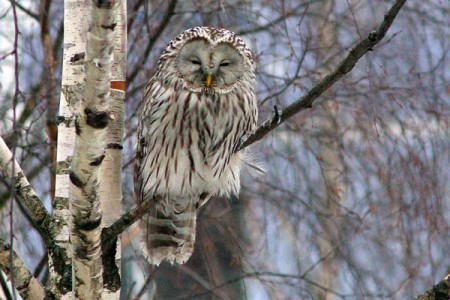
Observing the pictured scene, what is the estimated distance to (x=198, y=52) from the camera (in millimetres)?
3402

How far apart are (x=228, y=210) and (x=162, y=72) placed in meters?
1.27

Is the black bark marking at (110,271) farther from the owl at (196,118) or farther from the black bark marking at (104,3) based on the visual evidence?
the black bark marking at (104,3)

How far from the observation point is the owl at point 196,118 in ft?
10.8

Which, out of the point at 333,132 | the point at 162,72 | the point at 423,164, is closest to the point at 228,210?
the point at 333,132

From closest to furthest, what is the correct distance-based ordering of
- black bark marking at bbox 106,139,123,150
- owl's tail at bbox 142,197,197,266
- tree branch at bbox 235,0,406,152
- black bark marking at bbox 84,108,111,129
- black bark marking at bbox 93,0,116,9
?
black bark marking at bbox 93,0,116,9
black bark marking at bbox 84,108,111,129
tree branch at bbox 235,0,406,152
black bark marking at bbox 106,139,123,150
owl's tail at bbox 142,197,197,266

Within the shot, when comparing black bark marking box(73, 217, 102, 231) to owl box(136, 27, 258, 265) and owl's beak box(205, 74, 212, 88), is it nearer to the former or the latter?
owl box(136, 27, 258, 265)

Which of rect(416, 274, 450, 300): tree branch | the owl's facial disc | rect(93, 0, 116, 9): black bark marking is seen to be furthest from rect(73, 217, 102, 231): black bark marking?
the owl's facial disc

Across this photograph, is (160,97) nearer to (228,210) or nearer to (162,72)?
(162,72)

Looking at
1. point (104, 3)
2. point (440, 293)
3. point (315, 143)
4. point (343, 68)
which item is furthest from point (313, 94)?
point (315, 143)

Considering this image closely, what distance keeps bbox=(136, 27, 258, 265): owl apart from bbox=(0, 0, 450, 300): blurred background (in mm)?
619

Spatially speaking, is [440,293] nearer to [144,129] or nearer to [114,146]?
[114,146]

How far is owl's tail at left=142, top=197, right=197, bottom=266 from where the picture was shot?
3.57m

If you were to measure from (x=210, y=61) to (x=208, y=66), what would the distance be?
1.5 inches

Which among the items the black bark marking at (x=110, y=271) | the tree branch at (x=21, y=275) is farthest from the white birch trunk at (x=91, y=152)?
the black bark marking at (x=110, y=271)
